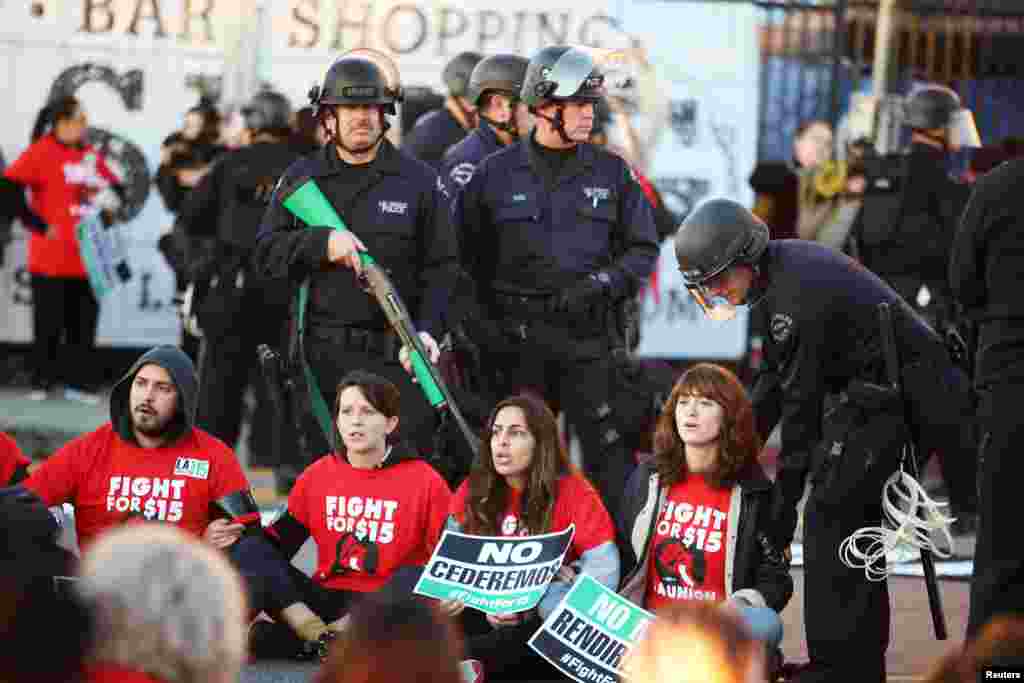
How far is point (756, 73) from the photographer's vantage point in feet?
45.2

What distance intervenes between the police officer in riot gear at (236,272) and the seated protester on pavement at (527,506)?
124 inches

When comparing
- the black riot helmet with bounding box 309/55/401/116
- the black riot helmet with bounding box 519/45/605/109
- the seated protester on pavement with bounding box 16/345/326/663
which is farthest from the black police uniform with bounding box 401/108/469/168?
the seated protester on pavement with bounding box 16/345/326/663

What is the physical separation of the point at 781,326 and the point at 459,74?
14.4 ft

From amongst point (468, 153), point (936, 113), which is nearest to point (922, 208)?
point (936, 113)

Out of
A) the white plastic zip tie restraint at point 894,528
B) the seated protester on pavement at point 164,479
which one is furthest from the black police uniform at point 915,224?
the seated protester on pavement at point 164,479

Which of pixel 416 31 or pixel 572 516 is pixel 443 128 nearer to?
pixel 416 31

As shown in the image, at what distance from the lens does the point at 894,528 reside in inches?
272

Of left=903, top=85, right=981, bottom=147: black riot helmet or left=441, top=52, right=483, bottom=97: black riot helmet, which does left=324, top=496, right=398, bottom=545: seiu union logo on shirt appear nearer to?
left=441, top=52, right=483, bottom=97: black riot helmet

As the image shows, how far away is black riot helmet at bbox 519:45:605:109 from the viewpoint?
870 cm

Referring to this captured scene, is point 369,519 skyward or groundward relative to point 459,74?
groundward

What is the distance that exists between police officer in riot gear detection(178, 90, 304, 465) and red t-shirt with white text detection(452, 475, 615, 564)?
318cm

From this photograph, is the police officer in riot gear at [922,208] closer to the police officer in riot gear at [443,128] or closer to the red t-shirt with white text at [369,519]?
the police officer in riot gear at [443,128]

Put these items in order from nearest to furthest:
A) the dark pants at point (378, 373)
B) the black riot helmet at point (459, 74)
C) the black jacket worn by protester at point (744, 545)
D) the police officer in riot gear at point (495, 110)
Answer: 1. the black jacket worn by protester at point (744, 545)
2. the dark pants at point (378, 373)
3. the police officer in riot gear at point (495, 110)
4. the black riot helmet at point (459, 74)

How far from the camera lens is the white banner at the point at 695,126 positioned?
1355 centimetres
